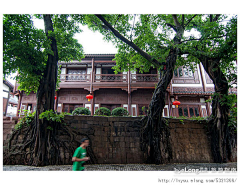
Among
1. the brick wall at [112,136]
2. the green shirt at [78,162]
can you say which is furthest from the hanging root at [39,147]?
the green shirt at [78,162]

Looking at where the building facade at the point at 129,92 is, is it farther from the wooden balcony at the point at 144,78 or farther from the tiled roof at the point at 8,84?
the tiled roof at the point at 8,84

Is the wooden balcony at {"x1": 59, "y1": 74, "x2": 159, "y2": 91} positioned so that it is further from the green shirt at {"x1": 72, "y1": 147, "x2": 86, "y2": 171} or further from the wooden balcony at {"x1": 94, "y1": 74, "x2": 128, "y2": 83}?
the green shirt at {"x1": 72, "y1": 147, "x2": 86, "y2": 171}

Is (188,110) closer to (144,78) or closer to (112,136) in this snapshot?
(144,78)

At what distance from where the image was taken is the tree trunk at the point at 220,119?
20.9ft

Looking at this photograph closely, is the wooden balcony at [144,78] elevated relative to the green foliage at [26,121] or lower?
elevated

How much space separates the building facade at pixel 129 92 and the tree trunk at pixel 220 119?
4.50 meters

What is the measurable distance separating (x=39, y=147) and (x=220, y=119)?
7.28m

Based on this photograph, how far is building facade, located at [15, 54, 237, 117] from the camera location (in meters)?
11.3

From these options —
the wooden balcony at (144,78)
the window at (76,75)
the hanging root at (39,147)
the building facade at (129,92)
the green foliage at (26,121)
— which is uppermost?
the window at (76,75)

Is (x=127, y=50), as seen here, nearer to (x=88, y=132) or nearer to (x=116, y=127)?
(x=116, y=127)

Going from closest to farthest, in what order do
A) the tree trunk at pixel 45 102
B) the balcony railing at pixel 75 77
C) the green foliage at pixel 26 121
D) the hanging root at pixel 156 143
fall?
the tree trunk at pixel 45 102, the green foliage at pixel 26 121, the hanging root at pixel 156 143, the balcony railing at pixel 75 77

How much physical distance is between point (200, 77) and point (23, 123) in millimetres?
11845

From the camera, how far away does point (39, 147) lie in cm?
539

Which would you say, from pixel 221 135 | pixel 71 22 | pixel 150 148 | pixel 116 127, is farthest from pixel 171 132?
pixel 71 22
